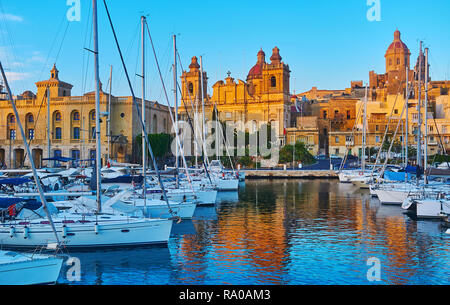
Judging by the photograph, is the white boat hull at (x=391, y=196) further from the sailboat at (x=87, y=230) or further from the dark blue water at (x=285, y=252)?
the sailboat at (x=87, y=230)

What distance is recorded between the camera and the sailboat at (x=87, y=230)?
16.3m

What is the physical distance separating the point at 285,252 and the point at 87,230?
269 inches

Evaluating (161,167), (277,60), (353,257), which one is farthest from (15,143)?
(353,257)

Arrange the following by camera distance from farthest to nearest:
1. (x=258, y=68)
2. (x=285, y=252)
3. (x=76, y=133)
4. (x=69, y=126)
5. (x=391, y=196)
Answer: (x=258, y=68), (x=76, y=133), (x=69, y=126), (x=391, y=196), (x=285, y=252)

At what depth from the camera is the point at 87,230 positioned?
16547mm

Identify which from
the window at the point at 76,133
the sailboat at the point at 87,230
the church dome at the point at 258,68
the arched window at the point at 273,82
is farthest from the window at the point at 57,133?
the sailboat at the point at 87,230

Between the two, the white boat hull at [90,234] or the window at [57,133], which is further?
the window at [57,133]

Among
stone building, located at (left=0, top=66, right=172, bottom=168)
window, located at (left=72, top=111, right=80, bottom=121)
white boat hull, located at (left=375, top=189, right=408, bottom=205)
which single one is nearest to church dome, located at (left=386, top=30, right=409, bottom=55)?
Answer: stone building, located at (left=0, top=66, right=172, bottom=168)

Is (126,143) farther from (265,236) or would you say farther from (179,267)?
(179,267)

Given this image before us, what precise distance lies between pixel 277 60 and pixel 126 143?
32541mm

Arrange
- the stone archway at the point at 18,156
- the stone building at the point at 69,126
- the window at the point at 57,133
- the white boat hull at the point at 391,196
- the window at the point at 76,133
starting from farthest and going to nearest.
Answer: the stone archway at the point at 18,156 < the window at the point at 57,133 < the window at the point at 76,133 < the stone building at the point at 69,126 < the white boat hull at the point at 391,196

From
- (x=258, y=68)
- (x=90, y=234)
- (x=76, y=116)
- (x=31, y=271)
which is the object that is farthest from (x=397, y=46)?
(x=31, y=271)

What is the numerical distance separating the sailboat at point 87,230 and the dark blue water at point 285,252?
46 cm

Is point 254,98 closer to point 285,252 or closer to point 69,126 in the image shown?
point 69,126
